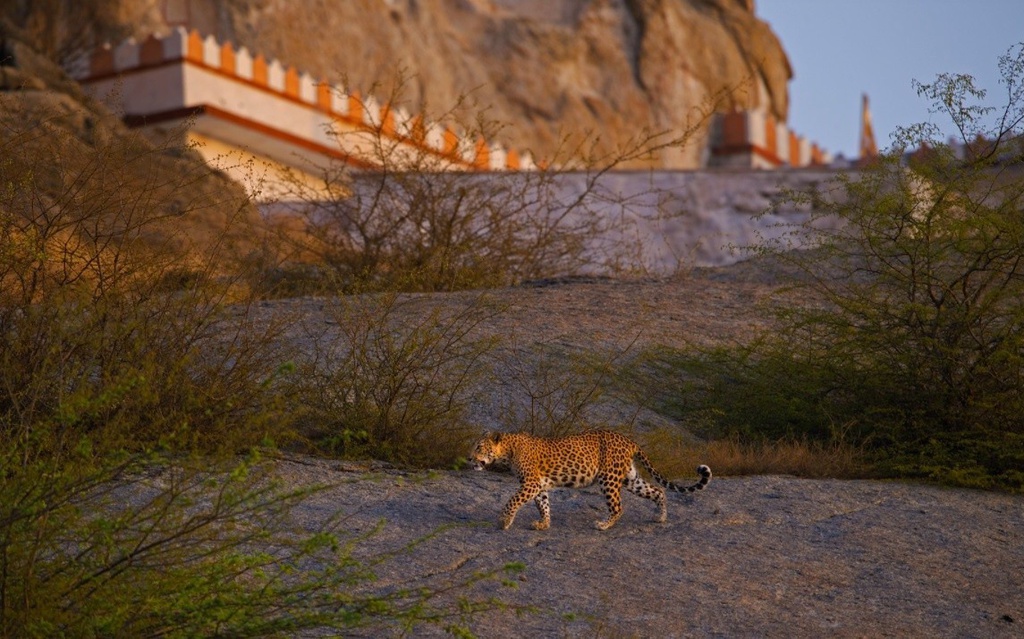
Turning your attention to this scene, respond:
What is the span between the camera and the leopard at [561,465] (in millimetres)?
8516

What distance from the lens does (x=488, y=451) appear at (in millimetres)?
8539

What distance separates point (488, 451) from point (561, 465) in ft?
1.30

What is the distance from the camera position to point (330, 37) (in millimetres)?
30203

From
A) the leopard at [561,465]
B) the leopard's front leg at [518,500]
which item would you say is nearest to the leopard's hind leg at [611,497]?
the leopard at [561,465]

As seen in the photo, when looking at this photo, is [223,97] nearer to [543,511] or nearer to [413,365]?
[413,365]

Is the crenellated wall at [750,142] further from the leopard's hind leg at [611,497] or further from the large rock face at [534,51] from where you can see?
the leopard's hind leg at [611,497]

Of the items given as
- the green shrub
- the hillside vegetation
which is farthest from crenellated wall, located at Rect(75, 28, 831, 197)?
the green shrub

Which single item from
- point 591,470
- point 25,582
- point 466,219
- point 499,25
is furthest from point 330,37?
point 25,582

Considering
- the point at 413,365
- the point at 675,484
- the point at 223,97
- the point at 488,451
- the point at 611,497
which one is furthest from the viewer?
the point at 223,97

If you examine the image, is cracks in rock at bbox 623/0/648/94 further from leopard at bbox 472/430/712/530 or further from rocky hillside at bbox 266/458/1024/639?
leopard at bbox 472/430/712/530

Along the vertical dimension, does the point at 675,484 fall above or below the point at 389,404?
below

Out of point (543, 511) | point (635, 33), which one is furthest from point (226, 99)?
point (635, 33)

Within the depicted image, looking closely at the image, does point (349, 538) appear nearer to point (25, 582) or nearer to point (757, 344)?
point (25, 582)

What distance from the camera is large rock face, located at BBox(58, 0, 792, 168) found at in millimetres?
29109
